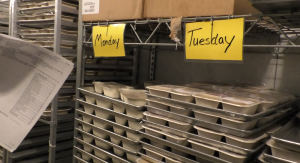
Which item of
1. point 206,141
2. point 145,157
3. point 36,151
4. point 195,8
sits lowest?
point 36,151

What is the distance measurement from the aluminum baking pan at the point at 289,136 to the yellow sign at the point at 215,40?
24cm

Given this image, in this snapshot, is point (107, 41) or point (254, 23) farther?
point (107, 41)

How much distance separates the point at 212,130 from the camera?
75cm

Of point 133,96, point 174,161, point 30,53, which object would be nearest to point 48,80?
point 30,53

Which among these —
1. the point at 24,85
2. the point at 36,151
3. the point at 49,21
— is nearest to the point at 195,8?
the point at 24,85

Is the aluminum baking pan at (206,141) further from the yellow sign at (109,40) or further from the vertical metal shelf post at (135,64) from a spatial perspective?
the vertical metal shelf post at (135,64)

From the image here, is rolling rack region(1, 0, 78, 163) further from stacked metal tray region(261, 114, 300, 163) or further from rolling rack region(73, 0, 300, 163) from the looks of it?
stacked metal tray region(261, 114, 300, 163)

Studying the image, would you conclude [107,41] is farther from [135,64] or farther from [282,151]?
[282,151]

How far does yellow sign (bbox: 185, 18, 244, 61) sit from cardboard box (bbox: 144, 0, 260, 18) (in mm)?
42

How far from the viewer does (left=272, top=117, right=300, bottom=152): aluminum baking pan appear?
59cm

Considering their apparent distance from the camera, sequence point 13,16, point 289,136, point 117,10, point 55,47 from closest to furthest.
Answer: point 289,136, point 117,10, point 55,47, point 13,16

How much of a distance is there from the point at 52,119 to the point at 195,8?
0.95 metres

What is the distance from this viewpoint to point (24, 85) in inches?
31.4

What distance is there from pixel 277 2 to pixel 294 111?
1.86 ft
